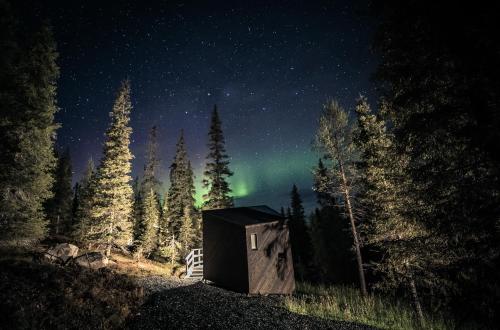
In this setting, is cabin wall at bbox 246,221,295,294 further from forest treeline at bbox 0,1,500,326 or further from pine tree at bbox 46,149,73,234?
pine tree at bbox 46,149,73,234

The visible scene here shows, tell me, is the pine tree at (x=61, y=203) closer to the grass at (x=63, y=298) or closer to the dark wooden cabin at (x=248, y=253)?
the dark wooden cabin at (x=248, y=253)

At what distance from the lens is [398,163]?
495 inches

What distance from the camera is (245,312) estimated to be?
403 inches

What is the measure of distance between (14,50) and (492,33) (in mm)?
19689

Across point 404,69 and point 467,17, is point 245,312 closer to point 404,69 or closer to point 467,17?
point 404,69

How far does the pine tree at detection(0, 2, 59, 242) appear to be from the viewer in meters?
13.2

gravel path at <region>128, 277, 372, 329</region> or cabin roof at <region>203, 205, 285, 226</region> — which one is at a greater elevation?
cabin roof at <region>203, 205, 285, 226</region>

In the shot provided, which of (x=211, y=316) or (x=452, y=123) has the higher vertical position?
(x=452, y=123)

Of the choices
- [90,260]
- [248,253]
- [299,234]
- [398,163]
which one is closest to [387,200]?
[398,163]

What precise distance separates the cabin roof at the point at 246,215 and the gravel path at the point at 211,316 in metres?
5.13

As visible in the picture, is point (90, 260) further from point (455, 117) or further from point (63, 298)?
point (455, 117)

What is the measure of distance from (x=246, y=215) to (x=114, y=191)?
12.5m

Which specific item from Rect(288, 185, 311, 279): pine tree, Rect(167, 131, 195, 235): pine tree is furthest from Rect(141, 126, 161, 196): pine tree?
Rect(288, 185, 311, 279): pine tree

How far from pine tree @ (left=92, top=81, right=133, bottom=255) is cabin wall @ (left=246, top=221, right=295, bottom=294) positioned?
12748 millimetres
